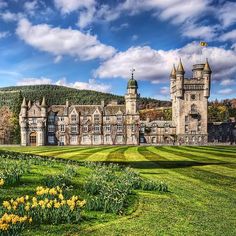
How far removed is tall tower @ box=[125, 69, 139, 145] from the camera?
8819 centimetres

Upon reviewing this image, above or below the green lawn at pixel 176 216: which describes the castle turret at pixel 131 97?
above

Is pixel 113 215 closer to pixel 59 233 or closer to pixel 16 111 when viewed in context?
pixel 59 233

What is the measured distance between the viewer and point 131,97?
88.1m

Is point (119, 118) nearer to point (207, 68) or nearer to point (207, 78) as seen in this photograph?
point (207, 78)

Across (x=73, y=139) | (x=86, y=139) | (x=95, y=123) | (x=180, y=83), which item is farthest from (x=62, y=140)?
(x=180, y=83)

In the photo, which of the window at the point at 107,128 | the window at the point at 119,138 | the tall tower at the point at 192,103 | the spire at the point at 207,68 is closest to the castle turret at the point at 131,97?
the window at the point at 107,128

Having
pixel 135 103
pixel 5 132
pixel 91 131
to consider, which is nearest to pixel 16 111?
pixel 5 132

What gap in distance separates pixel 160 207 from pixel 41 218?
15.2 feet

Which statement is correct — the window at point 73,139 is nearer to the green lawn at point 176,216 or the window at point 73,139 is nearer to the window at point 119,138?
the window at point 119,138

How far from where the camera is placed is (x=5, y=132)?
9762 centimetres

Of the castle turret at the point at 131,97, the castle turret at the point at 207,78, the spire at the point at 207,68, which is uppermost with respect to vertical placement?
the spire at the point at 207,68

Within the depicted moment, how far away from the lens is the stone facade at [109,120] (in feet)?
289

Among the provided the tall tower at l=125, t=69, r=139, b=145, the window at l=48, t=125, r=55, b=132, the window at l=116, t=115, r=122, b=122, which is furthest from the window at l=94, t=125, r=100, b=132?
the window at l=48, t=125, r=55, b=132

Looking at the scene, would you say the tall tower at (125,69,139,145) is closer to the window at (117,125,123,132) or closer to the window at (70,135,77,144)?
the window at (117,125,123,132)
